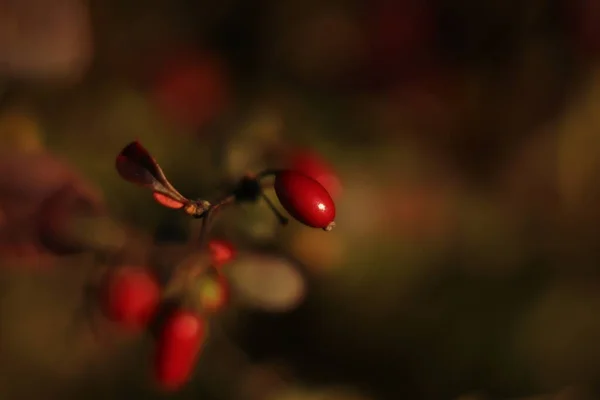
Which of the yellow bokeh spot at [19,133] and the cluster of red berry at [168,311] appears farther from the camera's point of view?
the yellow bokeh spot at [19,133]

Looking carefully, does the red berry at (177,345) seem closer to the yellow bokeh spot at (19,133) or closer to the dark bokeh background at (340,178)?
the dark bokeh background at (340,178)

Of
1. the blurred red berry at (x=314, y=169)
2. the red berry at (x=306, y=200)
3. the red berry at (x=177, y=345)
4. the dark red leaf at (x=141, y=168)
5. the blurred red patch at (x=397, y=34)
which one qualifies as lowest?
the red berry at (x=177, y=345)

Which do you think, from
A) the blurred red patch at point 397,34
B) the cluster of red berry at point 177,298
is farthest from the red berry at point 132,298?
the blurred red patch at point 397,34

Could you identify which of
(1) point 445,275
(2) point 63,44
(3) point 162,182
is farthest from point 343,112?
(3) point 162,182

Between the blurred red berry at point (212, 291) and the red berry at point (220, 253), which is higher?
the red berry at point (220, 253)

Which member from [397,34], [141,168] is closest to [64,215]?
[141,168]
